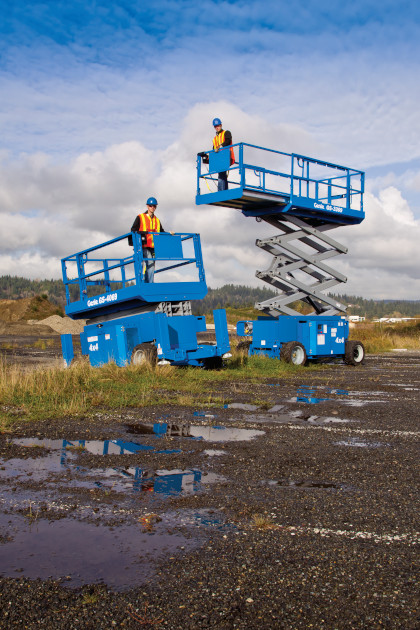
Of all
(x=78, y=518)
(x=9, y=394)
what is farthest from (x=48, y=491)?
(x=9, y=394)

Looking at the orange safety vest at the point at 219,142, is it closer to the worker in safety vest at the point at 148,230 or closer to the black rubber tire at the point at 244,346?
the worker in safety vest at the point at 148,230

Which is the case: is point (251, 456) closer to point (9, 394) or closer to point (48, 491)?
point (48, 491)

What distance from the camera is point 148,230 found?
567 inches

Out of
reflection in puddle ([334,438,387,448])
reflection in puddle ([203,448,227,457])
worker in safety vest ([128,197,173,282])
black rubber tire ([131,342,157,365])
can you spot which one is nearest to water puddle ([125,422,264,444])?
reflection in puddle ([203,448,227,457])

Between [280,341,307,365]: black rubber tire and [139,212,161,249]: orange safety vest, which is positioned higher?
[139,212,161,249]: orange safety vest

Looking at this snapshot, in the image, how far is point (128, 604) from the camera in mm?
3139

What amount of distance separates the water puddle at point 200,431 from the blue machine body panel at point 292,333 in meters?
10.1

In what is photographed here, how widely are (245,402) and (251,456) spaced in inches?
162

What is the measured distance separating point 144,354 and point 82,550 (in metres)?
9.85

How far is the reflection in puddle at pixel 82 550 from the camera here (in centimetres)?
350

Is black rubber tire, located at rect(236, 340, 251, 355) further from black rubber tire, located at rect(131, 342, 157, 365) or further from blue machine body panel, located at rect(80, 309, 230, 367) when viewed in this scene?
black rubber tire, located at rect(131, 342, 157, 365)

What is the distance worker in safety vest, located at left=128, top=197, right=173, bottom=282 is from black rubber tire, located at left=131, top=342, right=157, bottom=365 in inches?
A: 65.5

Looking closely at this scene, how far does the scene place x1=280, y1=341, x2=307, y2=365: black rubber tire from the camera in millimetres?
17281

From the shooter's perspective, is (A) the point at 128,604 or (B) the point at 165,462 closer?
(A) the point at 128,604
